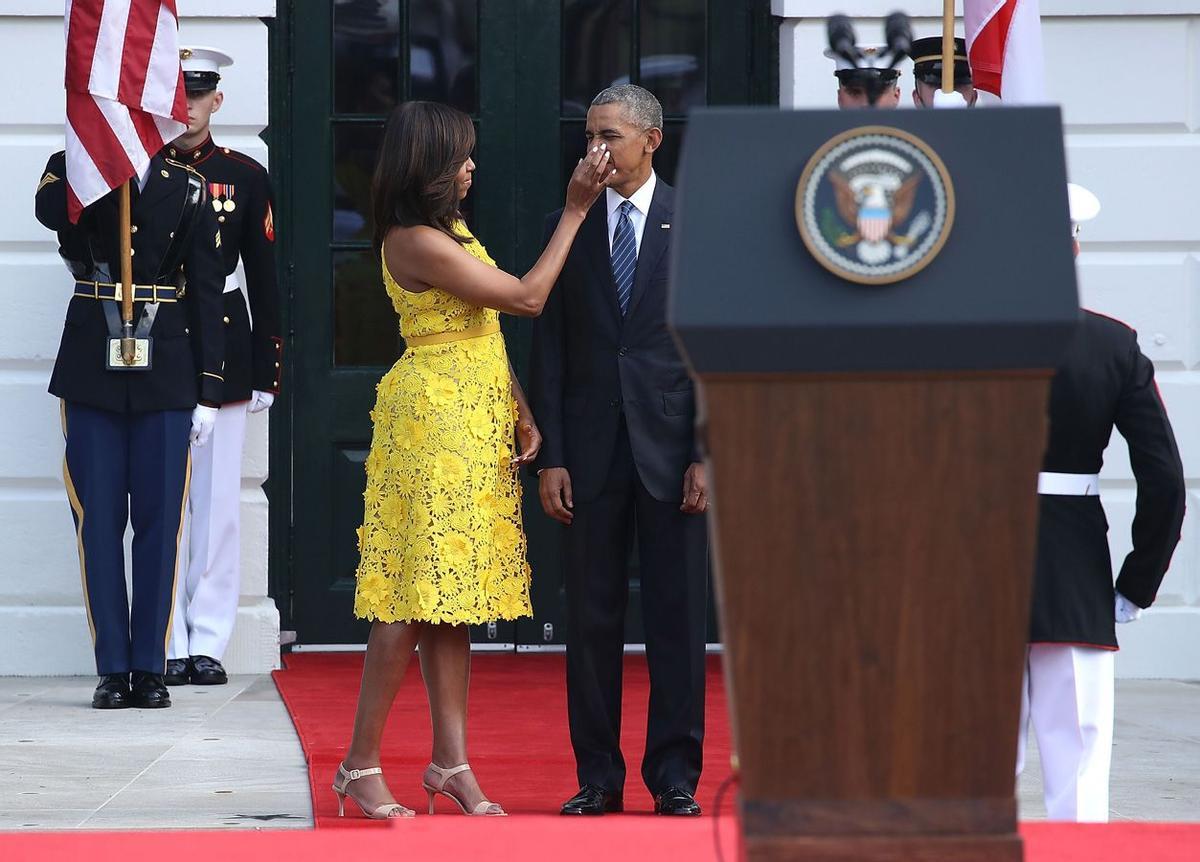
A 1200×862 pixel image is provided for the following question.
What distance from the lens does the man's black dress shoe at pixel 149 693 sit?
5.77 m

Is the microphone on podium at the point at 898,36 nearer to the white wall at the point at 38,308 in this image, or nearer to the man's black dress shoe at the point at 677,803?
the white wall at the point at 38,308

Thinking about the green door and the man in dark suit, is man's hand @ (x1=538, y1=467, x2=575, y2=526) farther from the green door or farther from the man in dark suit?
the green door

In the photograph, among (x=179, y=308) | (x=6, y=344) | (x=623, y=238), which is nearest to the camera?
(x=623, y=238)

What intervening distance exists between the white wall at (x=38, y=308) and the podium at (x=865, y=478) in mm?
5075

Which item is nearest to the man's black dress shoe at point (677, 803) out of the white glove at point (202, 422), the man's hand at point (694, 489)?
the man's hand at point (694, 489)

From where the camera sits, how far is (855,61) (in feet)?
19.9

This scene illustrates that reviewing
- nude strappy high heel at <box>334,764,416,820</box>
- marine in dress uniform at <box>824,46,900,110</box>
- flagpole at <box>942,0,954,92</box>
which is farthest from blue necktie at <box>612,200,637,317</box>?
marine in dress uniform at <box>824,46,900,110</box>

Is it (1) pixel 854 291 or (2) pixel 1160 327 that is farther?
(2) pixel 1160 327

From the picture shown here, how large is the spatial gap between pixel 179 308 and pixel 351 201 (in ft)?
3.75

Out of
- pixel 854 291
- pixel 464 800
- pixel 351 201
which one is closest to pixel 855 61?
pixel 351 201

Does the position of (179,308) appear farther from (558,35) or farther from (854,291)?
(854,291)

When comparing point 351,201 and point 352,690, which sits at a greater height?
point 351,201

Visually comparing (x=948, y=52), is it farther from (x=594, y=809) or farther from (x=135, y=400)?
(x=135, y=400)

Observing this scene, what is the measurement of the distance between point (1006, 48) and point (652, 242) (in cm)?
144
